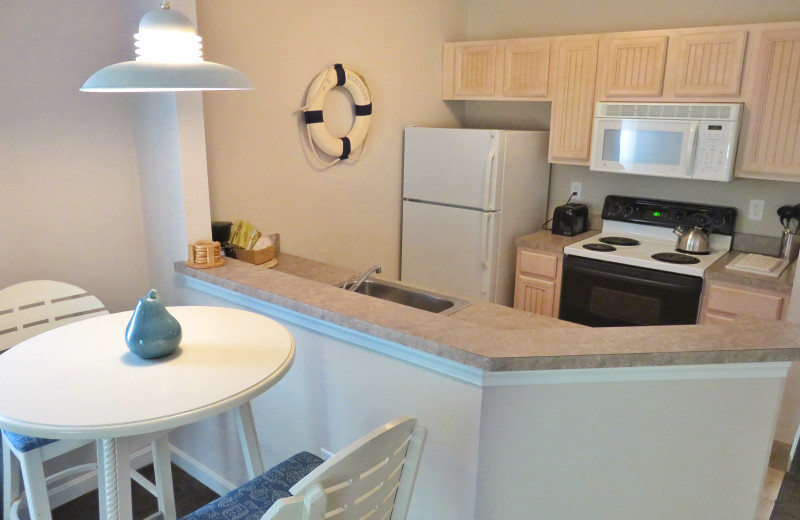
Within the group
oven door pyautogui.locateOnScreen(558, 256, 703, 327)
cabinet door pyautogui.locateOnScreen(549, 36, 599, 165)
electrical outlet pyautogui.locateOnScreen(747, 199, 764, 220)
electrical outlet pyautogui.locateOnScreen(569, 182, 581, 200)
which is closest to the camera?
oven door pyautogui.locateOnScreen(558, 256, 703, 327)

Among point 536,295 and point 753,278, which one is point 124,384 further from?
point 753,278

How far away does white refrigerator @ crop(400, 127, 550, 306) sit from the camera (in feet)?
10.9

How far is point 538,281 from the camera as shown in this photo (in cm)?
345

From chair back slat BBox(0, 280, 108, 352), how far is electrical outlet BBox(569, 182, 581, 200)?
9.39 ft

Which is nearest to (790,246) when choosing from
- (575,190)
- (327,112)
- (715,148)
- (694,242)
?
(694,242)

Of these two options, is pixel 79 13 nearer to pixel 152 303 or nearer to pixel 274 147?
pixel 274 147

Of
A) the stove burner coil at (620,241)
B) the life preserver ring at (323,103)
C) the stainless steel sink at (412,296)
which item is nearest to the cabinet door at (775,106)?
the stove burner coil at (620,241)

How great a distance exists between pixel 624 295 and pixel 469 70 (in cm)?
176

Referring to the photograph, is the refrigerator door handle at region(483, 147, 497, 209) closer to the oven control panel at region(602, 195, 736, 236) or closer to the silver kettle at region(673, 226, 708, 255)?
the oven control panel at region(602, 195, 736, 236)

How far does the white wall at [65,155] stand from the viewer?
2.04m

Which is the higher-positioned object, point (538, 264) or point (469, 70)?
point (469, 70)

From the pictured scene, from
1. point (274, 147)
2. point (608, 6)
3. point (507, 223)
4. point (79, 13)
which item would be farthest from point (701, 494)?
point (608, 6)

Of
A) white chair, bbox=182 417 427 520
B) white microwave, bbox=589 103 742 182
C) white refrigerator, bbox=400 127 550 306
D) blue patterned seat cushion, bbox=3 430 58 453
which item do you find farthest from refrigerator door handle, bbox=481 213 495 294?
blue patterned seat cushion, bbox=3 430 58 453

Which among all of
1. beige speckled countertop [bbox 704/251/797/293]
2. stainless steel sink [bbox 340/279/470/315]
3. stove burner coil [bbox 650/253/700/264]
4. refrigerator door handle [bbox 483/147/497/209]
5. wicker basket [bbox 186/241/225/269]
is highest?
refrigerator door handle [bbox 483/147/497/209]
